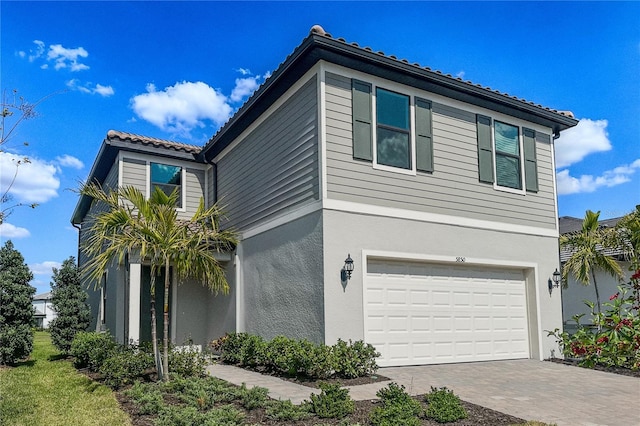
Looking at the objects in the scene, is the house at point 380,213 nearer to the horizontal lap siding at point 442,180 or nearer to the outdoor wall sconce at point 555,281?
the horizontal lap siding at point 442,180

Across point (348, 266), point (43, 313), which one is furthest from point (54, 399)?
point (43, 313)

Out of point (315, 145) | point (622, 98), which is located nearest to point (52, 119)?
point (315, 145)

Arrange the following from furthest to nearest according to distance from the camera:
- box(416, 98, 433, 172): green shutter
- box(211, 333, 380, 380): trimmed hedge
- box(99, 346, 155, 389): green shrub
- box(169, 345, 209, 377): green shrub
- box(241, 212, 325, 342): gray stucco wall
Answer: box(416, 98, 433, 172): green shutter
box(241, 212, 325, 342): gray stucco wall
box(169, 345, 209, 377): green shrub
box(211, 333, 380, 380): trimmed hedge
box(99, 346, 155, 389): green shrub

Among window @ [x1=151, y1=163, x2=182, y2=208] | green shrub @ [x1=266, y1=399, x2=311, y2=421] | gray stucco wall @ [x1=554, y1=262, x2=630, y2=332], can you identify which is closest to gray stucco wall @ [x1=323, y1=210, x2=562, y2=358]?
green shrub @ [x1=266, y1=399, x2=311, y2=421]

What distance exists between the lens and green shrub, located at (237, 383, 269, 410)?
645 cm

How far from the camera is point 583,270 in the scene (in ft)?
48.2

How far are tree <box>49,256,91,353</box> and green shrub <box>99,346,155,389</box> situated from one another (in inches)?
184

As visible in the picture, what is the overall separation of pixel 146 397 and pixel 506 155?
912 centimetres

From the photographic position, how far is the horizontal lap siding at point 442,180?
9.46 metres

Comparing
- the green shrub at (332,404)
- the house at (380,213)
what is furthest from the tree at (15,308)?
the green shrub at (332,404)

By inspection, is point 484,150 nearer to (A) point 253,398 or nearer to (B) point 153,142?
(A) point 253,398

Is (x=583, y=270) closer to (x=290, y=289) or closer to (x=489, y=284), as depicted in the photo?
(x=489, y=284)

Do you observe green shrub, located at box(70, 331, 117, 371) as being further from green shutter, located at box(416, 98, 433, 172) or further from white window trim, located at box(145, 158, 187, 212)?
green shutter, located at box(416, 98, 433, 172)

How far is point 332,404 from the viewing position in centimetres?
603
